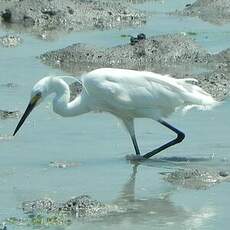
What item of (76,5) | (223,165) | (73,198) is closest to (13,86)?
(223,165)

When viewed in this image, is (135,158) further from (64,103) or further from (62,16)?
(62,16)

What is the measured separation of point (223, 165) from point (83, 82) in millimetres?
1722

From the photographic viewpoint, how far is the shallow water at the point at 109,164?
372 inches

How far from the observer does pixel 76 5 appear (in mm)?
21969

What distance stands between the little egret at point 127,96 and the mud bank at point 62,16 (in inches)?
330

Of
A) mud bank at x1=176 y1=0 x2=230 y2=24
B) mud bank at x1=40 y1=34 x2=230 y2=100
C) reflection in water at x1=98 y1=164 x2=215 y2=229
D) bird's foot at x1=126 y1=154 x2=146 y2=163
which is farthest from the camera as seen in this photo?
mud bank at x1=176 y1=0 x2=230 y2=24

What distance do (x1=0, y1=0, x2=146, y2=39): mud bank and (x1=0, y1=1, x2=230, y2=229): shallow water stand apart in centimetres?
492

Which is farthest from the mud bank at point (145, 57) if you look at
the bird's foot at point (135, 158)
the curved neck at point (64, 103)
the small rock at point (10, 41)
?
the bird's foot at point (135, 158)

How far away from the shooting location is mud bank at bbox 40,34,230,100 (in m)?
17.1

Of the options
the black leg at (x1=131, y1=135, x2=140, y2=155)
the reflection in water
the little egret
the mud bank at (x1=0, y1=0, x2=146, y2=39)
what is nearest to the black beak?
the little egret

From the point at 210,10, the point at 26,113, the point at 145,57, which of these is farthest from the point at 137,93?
the point at 210,10

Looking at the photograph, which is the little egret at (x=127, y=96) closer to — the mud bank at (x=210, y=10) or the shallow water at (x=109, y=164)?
the shallow water at (x=109, y=164)

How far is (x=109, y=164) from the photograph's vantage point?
37.2ft

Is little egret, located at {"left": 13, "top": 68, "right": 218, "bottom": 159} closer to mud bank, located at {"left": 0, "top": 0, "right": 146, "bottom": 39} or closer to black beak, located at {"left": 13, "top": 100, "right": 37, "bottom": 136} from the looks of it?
black beak, located at {"left": 13, "top": 100, "right": 37, "bottom": 136}
